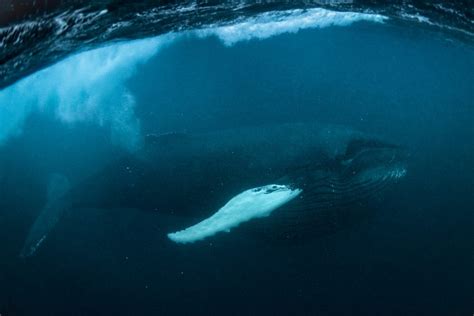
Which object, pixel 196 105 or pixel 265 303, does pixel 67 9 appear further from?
pixel 265 303

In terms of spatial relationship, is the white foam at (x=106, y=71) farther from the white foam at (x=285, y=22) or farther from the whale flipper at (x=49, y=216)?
the whale flipper at (x=49, y=216)

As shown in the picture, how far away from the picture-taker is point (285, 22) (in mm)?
11797

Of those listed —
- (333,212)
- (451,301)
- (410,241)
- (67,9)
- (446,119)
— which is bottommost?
(451,301)

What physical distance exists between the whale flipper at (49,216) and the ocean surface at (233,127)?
621mm

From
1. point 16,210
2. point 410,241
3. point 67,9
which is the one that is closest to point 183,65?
point 67,9

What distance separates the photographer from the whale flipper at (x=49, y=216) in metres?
15.8

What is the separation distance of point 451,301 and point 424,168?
24.3m

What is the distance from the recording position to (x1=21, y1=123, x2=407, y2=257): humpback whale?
48.5ft

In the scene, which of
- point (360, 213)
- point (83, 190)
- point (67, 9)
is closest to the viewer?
point (67, 9)

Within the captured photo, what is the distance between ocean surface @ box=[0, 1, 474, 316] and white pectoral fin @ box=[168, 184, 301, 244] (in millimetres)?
2926

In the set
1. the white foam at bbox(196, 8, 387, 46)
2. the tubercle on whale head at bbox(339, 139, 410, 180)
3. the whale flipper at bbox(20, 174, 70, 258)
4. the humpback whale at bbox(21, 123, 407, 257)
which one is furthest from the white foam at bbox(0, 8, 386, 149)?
the tubercle on whale head at bbox(339, 139, 410, 180)

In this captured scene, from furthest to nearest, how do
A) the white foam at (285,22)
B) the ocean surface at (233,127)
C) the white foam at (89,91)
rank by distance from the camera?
the white foam at (89,91)
the white foam at (285,22)
the ocean surface at (233,127)

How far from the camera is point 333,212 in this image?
16812 mm

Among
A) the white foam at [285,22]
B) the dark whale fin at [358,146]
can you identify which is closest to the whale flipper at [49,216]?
the white foam at [285,22]
